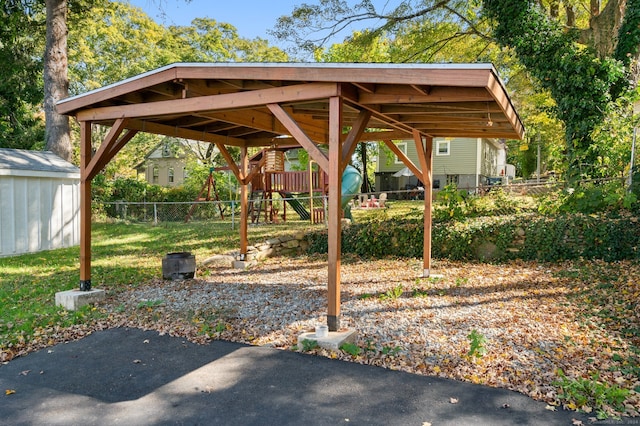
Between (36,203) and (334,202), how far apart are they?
32.4 ft

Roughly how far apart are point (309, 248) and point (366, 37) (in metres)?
7.65

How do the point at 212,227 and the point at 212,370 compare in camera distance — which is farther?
the point at 212,227

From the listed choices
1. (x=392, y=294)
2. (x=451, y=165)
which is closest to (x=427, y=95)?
(x=392, y=294)

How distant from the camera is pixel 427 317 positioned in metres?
5.28

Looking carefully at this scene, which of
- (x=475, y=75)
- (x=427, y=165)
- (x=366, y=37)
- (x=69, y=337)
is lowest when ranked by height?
(x=69, y=337)

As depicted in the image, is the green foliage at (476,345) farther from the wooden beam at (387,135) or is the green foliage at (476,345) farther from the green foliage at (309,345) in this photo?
the wooden beam at (387,135)

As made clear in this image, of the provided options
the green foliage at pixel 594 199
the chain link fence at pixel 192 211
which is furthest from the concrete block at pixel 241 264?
the chain link fence at pixel 192 211

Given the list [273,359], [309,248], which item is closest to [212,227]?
[309,248]

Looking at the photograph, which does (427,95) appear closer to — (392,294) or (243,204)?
(392,294)

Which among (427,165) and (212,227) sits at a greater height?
(427,165)

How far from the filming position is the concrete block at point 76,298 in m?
6.05

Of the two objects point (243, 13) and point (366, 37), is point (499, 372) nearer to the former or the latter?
point (366, 37)

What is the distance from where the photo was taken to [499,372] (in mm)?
3807

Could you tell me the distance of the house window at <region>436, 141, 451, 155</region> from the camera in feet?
84.7
